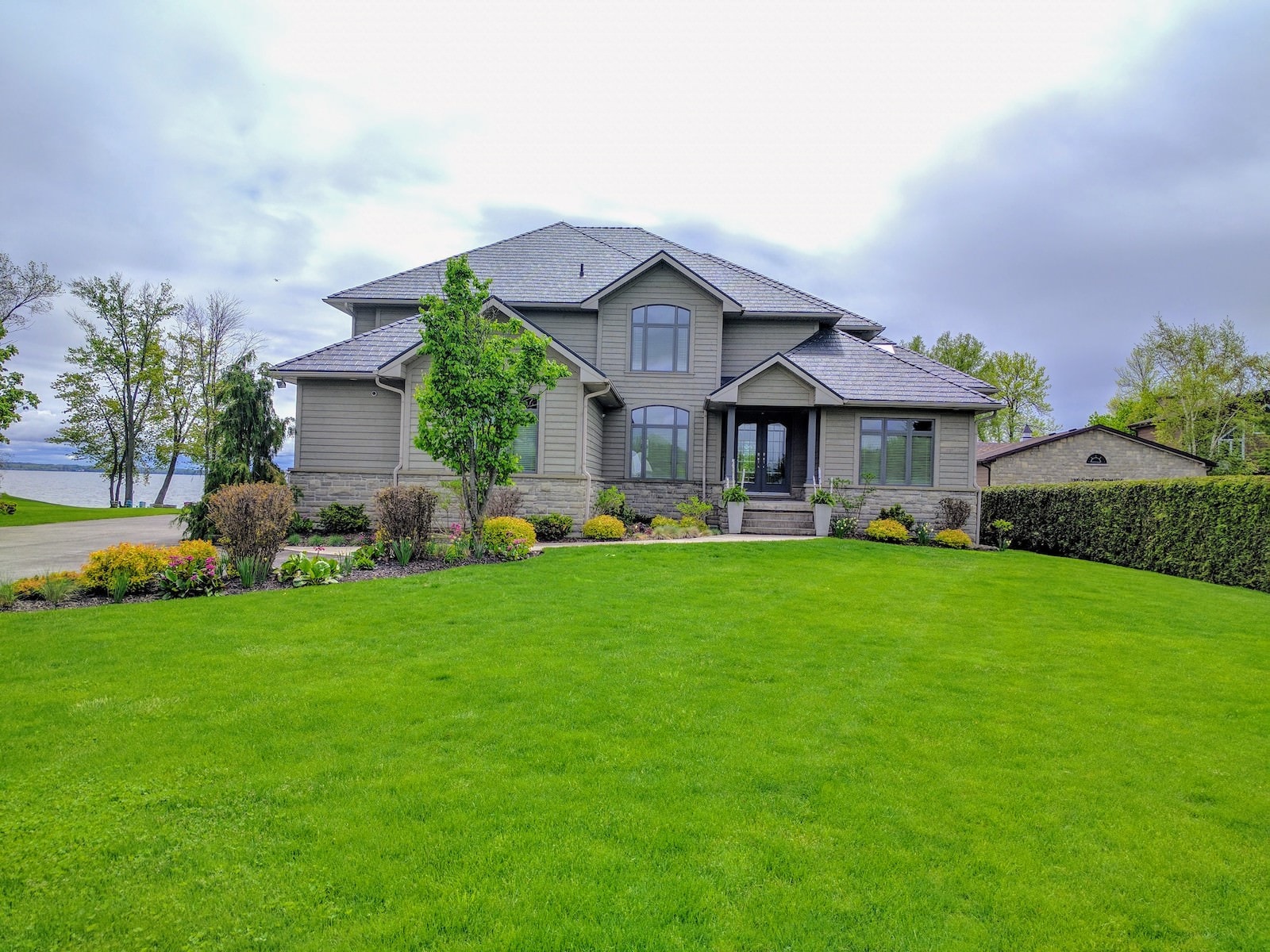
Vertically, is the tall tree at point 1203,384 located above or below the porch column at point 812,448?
above

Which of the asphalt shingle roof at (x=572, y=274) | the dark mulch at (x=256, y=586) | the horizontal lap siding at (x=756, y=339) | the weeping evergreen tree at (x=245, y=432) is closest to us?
the dark mulch at (x=256, y=586)

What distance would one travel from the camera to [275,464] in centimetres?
1622

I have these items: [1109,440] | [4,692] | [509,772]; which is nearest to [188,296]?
[4,692]

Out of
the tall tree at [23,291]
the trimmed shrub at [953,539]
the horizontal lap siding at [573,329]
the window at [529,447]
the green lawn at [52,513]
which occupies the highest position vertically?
the tall tree at [23,291]

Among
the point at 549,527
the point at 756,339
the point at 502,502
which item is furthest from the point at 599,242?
the point at 502,502

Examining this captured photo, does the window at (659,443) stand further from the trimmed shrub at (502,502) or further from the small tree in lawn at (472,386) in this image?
the small tree in lawn at (472,386)

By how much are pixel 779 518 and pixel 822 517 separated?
1.10 m

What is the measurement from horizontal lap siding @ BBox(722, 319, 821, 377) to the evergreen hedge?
8381mm

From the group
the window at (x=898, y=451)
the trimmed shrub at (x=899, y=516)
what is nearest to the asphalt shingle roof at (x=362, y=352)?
the window at (x=898, y=451)

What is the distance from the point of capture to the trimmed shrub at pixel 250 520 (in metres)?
8.76

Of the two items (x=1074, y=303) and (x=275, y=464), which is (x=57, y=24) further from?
(x=1074, y=303)

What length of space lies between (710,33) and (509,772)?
10.5 meters

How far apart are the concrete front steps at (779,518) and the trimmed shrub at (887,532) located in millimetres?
1468

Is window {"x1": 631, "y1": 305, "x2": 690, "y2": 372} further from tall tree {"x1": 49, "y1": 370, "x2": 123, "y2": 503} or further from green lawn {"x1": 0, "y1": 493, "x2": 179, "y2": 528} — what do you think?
tall tree {"x1": 49, "y1": 370, "x2": 123, "y2": 503}
